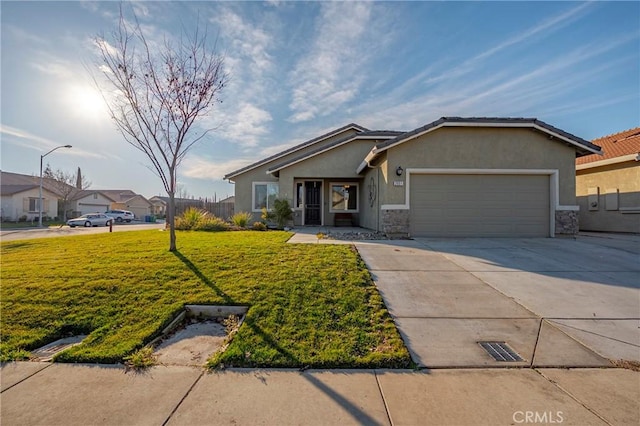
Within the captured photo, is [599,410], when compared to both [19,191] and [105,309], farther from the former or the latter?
[19,191]

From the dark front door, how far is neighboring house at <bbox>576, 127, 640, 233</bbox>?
1326cm

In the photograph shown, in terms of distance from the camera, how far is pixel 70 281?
5191mm

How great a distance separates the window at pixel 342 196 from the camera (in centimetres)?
1653

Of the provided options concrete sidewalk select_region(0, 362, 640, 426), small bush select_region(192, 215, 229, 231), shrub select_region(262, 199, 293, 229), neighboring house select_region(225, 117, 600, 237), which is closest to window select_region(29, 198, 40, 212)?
small bush select_region(192, 215, 229, 231)

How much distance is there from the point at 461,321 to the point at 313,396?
2563 millimetres

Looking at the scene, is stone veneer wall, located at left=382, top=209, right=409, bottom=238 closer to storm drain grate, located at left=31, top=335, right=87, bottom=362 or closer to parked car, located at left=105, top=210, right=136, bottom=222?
storm drain grate, located at left=31, top=335, right=87, bottom=362

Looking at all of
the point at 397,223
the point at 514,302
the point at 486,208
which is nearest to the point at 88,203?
the point at 397,223

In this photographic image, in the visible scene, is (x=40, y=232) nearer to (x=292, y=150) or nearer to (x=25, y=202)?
(x=292, y=150)

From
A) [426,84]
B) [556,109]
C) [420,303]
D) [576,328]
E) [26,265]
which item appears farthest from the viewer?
[556,109]

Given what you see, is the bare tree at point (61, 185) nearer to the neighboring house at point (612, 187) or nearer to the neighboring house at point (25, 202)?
the neighboring house at point (25, 202)

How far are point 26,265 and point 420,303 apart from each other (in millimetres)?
8509

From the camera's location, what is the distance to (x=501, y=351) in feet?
11.0

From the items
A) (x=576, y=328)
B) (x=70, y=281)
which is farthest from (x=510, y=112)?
(x=70, y=281)

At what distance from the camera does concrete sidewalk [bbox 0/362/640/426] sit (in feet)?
7.55
